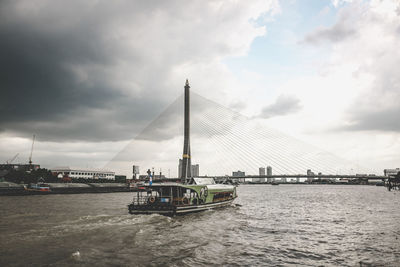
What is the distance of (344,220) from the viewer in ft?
79.3

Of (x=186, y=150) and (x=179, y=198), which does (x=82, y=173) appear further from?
(x=179, y=198)

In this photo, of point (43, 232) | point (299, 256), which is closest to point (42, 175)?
point (43, 232)

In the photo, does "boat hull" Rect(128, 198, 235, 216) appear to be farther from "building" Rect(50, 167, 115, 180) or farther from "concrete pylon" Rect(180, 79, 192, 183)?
"building" Rect(50, 167, 115, 180)

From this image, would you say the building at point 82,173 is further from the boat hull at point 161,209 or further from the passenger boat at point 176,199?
the boat hull at point 161,209

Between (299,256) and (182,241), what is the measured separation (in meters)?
6.30

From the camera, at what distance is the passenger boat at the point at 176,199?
75.0ft

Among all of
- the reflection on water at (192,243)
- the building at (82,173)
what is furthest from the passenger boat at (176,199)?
the building at (82,173)

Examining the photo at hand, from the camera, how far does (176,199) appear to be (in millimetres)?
24828

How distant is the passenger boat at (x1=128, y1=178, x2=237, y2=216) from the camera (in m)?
22.9

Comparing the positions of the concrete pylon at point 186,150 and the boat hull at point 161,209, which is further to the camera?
the concrete pylon at point 186,150

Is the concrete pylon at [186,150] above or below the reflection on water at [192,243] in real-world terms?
above

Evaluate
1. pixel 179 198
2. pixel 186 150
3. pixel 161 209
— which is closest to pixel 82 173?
pixel 186 150

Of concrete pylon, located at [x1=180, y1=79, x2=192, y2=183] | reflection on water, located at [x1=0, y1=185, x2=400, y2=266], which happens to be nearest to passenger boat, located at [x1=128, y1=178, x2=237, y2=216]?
reflection on water, located at [x1=0, y1=185, x2=400, y2=266]

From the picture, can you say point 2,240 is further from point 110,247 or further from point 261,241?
point 261,241
